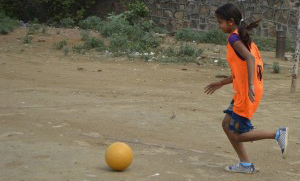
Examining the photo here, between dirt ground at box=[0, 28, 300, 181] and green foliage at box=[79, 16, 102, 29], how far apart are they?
7142mm

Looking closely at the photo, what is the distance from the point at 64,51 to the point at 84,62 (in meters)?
1.66

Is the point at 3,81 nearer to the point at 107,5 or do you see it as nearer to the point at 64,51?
the point at 64,51

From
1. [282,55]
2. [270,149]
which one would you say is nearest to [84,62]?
[282,55]

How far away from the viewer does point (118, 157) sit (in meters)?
5.23

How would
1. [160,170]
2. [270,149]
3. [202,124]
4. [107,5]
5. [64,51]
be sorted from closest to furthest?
[160,170], [270,149], [202,124], [64,51], [107,5]

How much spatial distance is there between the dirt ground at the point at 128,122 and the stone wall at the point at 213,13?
5725 mm

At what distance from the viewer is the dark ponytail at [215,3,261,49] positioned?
529 cm

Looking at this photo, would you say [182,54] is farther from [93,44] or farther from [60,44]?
[60,44]

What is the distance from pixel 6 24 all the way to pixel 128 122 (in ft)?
40.5

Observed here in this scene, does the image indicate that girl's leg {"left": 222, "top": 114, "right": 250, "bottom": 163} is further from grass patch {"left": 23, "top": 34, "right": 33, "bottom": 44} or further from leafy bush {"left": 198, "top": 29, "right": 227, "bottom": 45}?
leafy bush {"left": 198, "top": 29, "right": 227, "bottom": 45}

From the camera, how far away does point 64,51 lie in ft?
50.5

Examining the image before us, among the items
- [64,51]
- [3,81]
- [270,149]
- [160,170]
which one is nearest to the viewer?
[160,170]

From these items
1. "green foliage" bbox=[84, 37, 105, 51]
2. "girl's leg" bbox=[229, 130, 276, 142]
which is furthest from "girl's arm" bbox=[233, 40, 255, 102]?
"green foliage" bbox=[84, 37, 105, 51]

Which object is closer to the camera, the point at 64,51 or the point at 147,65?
the point at 147,65
